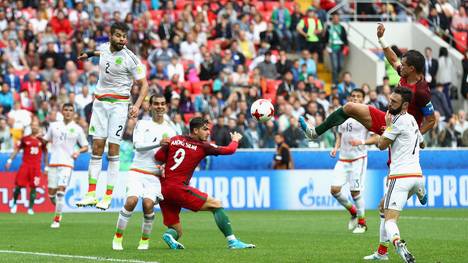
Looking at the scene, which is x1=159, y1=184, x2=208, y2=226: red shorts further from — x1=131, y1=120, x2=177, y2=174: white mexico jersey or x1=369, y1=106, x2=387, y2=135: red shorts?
x1=369, y1=106, x2=387, y2=135: red shorts

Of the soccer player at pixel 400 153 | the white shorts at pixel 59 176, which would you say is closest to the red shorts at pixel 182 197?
the soccer player at pixel 400 153

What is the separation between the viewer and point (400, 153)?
1430cm

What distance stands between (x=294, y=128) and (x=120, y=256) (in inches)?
712

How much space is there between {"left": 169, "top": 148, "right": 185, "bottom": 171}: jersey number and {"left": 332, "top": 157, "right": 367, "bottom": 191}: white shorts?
714 cm

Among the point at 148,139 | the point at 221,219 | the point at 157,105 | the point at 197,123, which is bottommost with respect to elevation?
the point at 221,219

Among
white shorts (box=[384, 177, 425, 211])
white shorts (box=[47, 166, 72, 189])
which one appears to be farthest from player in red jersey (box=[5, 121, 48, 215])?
white shorts (box=[384, 177, 425, 211])

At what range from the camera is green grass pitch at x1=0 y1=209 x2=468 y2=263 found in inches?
609

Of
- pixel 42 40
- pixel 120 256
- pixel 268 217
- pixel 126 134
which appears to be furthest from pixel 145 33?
pixel 120 256

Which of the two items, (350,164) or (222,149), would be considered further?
(350,164)

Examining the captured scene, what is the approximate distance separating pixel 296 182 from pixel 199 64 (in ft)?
20.8

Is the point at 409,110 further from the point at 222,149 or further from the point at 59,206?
the point at 59,206

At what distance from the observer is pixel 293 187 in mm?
31297

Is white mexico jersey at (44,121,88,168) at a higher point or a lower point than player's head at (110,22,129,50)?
lower

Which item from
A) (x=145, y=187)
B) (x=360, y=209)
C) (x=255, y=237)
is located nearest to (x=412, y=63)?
(x=145, y=187)
